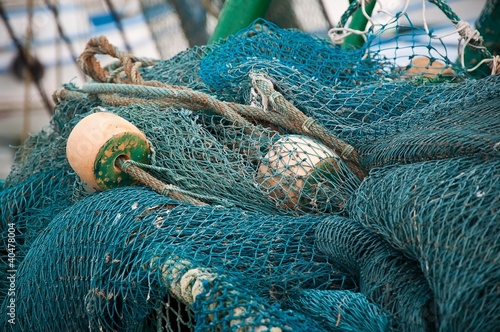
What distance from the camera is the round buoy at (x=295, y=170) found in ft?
6.77

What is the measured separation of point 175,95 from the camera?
236 centimetres

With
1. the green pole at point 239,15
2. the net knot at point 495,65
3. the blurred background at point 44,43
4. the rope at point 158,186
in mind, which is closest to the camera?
the rope at point 158,186

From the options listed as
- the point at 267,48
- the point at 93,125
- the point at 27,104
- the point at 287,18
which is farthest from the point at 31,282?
the point at 27,104

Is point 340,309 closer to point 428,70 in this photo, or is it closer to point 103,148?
point 103,148

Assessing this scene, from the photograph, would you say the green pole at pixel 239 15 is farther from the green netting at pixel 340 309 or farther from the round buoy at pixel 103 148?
the green netting at pixel 340 309

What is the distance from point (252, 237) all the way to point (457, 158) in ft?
1.87

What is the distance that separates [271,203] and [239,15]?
4.92 ft

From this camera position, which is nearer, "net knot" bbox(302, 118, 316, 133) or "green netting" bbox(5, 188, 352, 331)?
"green netting" bbox(5, 188, 352, 331)

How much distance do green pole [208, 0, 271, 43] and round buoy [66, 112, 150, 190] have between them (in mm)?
1280

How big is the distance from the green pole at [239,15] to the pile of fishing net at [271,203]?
577 millimetres

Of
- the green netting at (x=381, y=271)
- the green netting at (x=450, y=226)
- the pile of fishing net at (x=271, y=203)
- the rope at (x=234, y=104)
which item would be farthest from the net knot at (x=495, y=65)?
the green netting at (x=381, y=271)

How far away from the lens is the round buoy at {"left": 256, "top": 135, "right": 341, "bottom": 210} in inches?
81.2

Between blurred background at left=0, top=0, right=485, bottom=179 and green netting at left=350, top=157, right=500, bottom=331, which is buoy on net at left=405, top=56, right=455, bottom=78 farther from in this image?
blurred background at left=0, top=0, right=485, bottom=179

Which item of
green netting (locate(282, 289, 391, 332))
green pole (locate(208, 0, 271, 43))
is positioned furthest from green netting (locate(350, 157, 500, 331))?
green pole (locate(208, 0, 271, 43))
